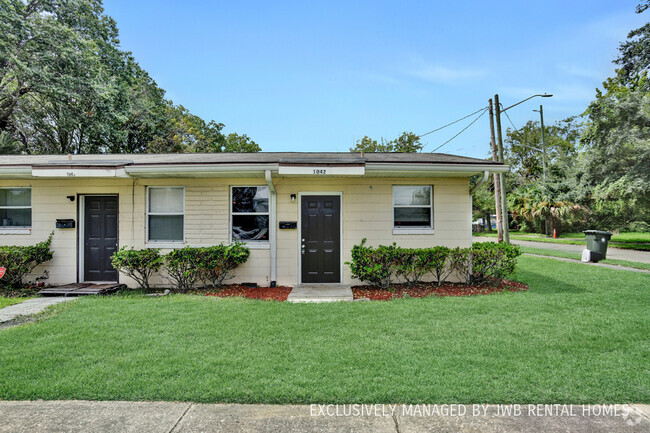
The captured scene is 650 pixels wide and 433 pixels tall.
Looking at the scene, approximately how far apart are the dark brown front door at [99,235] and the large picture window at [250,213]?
2.82m

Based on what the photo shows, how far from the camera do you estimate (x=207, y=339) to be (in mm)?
4078

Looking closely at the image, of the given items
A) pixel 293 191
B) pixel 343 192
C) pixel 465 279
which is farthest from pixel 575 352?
pixel 293 191

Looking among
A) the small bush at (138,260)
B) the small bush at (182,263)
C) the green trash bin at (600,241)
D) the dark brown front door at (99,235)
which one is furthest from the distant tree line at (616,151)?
the dark brown front door at (99,235)

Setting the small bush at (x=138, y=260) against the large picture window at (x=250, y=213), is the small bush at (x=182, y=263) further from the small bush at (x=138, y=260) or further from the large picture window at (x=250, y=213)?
the large picture window at (x=250, y=213)

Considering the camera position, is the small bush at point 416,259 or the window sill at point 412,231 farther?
the window sill at point 412,231

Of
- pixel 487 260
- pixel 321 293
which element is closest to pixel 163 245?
pixel 321 293

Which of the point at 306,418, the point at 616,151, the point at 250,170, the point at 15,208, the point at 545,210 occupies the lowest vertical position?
the point at 306,418

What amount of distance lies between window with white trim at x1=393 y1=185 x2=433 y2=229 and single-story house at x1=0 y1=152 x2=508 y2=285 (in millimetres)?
24

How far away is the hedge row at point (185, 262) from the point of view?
6879 millimetres

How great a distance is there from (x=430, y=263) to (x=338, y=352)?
12.9 ft

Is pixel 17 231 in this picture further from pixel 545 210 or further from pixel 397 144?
pixel 545 210

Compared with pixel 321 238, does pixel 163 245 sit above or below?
below

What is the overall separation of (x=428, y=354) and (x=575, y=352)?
163 centimetres

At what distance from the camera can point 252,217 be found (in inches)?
304
